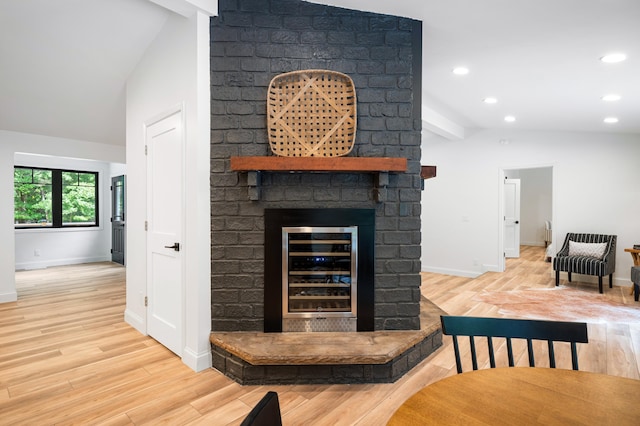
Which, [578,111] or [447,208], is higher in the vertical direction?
[578,111]

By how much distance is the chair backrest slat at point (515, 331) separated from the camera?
1167 mm

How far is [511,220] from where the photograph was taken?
7.95 m

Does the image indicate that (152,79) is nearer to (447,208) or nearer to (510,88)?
(510,88)

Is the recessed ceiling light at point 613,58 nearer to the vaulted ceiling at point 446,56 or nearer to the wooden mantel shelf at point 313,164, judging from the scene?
the vaulted ceiling at point 446,56

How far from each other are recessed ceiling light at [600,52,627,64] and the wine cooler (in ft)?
8.27

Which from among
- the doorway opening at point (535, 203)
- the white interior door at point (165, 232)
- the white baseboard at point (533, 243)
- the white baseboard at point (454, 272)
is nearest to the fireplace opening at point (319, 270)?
the white interior door at point (165, 232)

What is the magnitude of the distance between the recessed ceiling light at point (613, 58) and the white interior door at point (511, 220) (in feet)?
17.6

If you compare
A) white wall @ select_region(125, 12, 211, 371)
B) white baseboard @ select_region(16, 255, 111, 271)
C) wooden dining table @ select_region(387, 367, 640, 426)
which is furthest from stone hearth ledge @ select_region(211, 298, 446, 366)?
white baseboard @ select_region(16, 255, 111, 271)

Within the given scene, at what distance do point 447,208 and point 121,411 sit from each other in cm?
568

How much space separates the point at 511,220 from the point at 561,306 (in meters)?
4.34

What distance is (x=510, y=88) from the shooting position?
359 cm

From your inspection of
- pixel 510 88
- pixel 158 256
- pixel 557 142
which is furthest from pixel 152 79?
pixel 557 142

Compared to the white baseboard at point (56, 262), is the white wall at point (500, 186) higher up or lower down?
higher up

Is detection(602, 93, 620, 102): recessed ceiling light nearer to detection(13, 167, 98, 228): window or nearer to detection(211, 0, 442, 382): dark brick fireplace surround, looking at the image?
detection(211, 0, 442, 382): dark brick fireplace surround
